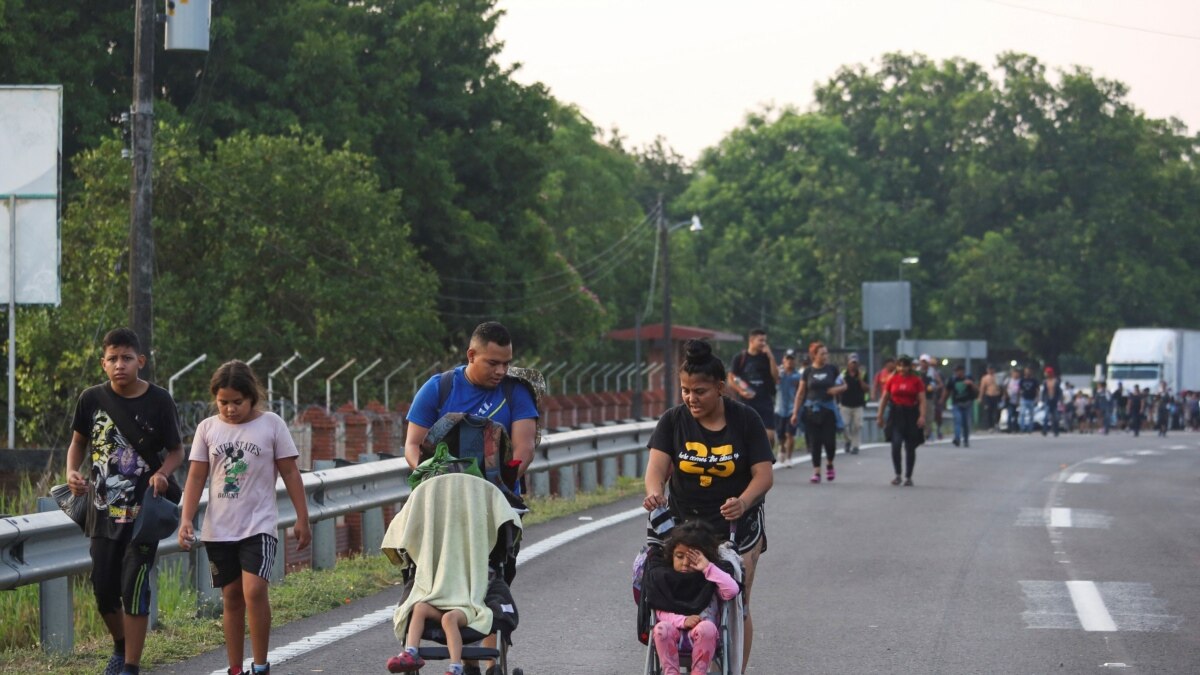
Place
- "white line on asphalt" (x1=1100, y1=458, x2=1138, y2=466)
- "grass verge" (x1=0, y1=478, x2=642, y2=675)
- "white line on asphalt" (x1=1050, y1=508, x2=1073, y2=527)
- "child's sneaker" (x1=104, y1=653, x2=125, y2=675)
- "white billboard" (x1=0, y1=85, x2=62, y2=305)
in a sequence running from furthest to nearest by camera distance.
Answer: "white line on asphalt" (x1=1100, y1=458, x2=1138, y2=466)
"white billboard" (x1=0, y1=85, x2=62, y2=305)
"white line on asphalt" (x1=1050, y1=508, x2=1073, y2=527)
"grass verge" (x1=0, y1=478, x2=642, y2=675)
"child's sneaker" (x1=104, y1=653, x2=125, y2=675)

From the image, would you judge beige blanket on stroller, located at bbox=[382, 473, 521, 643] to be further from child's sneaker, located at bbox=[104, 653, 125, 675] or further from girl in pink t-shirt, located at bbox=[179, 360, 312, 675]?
child's sneaker, located at bbox=[104, 653, 125, 675]

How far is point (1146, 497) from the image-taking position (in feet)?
69.4

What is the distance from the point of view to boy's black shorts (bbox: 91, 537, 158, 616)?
26.2 ft

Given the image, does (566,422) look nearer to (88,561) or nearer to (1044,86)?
(88,561)

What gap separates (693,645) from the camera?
7.06 m

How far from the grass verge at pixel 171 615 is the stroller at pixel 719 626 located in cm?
266

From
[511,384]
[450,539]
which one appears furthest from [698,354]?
[450,539]

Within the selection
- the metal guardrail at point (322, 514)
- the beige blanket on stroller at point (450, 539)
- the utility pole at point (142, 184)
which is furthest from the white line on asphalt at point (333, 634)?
the utility pole at point (142, 184)

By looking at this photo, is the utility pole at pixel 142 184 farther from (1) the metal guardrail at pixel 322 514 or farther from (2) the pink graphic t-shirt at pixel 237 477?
(2) the pink graphic t-shirt at pixel 237 477

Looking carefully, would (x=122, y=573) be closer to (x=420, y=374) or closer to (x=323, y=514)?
(x=323, y=514)

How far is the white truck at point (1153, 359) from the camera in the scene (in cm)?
6291

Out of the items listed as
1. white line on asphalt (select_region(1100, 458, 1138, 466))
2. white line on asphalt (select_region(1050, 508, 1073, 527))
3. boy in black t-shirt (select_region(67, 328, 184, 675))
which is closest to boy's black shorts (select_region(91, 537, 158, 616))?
boy in black t-shirt (select_region(67, 328, 184, 675))

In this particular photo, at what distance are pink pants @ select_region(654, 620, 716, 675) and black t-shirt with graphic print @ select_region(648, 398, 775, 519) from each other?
2.22 feet

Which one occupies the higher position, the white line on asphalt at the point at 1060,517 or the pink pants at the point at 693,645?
the pink pants at the point at 693,645
